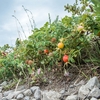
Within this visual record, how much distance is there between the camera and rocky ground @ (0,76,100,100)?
2.57 metres

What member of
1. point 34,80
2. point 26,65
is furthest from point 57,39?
point 26,65

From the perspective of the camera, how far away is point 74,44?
3037mm

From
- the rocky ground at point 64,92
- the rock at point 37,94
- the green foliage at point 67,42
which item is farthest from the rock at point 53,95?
the green foliage at point 67,42

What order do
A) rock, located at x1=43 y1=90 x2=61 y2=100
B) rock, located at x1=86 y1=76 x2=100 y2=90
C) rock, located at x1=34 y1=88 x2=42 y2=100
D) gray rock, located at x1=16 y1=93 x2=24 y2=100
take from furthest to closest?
gray rock, located at x1=16 y1=93 x2=24 y2=100, rock, located at x1=34 y1=88 x2=42 y2=100, rock, located at x1=43 y1=90 x2=61 y2=100, rock, located at x1=86 y1=76 x2=100 y2=90

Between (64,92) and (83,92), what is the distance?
37 cm

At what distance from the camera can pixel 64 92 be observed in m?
2.90

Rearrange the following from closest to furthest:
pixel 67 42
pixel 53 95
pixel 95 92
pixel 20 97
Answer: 1. pixel 95 92
2. pixel 53 95
3. pixel 67 42
4. pixel 20 97

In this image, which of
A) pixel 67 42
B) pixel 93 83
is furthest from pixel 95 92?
pixel 67 42

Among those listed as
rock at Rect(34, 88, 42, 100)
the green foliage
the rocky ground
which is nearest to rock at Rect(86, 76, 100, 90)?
the rocky ground

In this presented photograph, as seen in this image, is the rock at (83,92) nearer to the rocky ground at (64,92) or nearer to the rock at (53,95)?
the rocky ground at (64,92)

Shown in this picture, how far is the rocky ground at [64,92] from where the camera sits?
8.45 ft

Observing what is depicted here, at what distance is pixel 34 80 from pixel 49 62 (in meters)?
0.35

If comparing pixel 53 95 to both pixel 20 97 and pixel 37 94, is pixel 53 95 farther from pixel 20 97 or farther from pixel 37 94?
pixel 20 97

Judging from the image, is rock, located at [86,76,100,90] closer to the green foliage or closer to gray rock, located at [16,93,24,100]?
the green foliage
